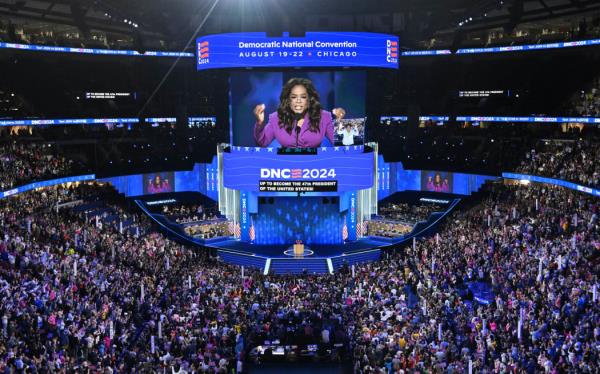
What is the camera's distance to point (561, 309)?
91.3ft

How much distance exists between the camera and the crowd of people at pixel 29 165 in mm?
41653

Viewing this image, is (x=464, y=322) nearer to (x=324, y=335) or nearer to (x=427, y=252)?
(x=324, y=335)

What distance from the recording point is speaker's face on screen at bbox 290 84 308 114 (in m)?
48.6

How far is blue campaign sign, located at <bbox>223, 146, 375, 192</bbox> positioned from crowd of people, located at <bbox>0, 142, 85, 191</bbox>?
11337mm

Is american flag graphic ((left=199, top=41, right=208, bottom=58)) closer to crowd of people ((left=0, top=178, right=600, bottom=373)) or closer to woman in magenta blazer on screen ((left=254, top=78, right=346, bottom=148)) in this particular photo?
woman in magenta blazer on screen ((left=254, top=78, right=346, bottom=148))

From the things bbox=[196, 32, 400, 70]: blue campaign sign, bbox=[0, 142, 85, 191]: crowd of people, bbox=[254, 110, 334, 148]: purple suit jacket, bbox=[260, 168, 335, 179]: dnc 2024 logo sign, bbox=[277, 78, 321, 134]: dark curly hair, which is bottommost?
bbox=[260, 168, 335, 179]: dnc 2024 logo sign

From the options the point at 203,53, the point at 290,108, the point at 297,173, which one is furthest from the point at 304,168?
the point at 203,53

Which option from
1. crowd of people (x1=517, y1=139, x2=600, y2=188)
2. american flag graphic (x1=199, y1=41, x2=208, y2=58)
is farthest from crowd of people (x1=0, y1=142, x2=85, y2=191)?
crowd of people (x1=517, y1=139, x2=600, y2=188)

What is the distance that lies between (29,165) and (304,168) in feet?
58.7

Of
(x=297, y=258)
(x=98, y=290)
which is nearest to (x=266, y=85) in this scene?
(x=297, y=258)

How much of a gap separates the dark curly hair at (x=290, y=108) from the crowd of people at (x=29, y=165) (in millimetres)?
14839

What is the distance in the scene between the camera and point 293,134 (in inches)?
1903

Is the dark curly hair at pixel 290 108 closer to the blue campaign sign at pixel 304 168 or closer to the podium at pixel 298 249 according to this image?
the blue campaign sign at pixel 304 168

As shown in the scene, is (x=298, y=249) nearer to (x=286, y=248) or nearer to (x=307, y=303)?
(x=286, y=248)
